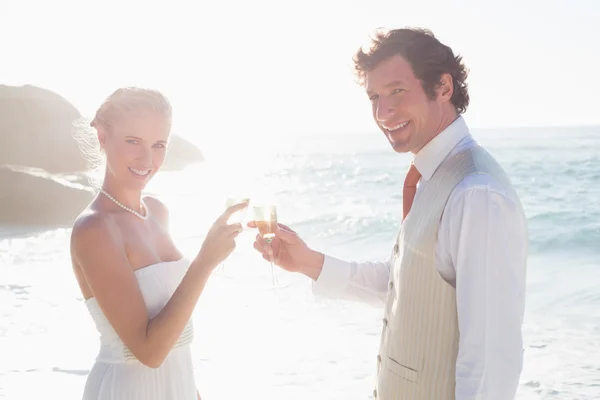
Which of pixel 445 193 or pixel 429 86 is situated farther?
pixel 429 86

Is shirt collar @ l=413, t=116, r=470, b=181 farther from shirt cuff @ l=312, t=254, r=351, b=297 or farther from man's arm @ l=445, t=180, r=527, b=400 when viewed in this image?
shirt cuff @ l=312, t=254, r=351, b=297

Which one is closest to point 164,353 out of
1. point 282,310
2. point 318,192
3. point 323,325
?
point 323,325

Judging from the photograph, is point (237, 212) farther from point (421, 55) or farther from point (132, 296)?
point (421, 55)

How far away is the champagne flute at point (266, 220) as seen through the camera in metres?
3.82

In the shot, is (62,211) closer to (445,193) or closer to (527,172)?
(445,193)

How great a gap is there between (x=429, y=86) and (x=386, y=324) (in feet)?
3.16

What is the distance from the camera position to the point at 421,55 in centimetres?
302

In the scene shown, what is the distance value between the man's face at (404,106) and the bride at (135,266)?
0.71 m

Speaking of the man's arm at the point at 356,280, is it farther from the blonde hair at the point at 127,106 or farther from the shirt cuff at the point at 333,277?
the blonde hair at the point at 127,106

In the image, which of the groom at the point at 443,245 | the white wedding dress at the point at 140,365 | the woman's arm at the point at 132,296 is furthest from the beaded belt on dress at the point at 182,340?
the groom at the point at 443,245

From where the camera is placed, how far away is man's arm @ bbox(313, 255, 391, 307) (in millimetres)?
3650

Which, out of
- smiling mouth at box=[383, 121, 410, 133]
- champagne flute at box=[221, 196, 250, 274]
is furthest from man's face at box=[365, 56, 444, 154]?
champagne flute at box=[221, 196, 250, 274]

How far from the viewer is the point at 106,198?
3.27m

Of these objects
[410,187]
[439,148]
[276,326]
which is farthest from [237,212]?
[276,326]
